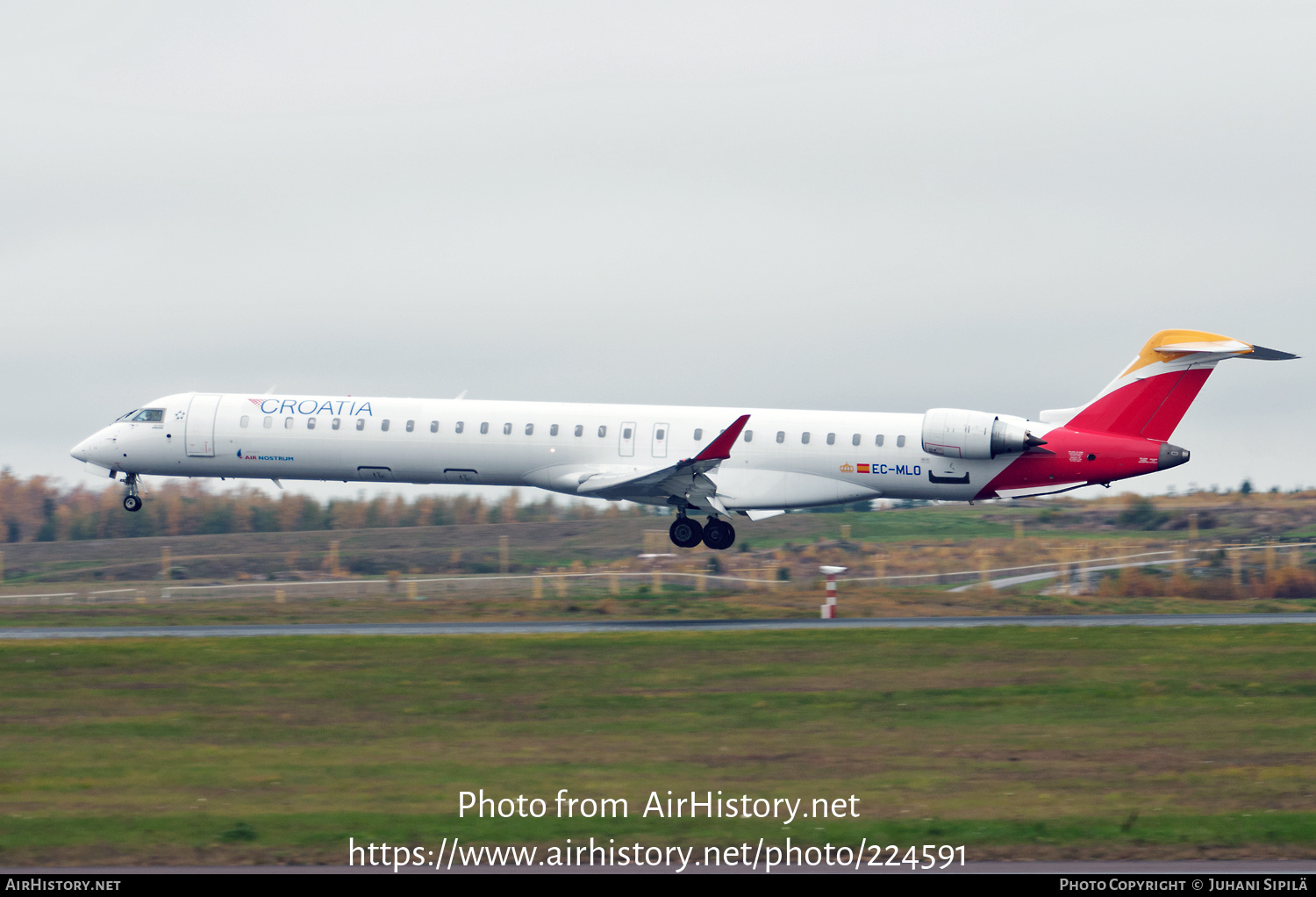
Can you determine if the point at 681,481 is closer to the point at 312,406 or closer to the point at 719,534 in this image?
the point at 719,534

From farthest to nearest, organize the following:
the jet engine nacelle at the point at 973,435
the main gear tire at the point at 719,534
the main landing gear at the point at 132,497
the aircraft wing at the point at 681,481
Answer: the main landing gear at the point at 132,497
the main gear tire at the point at 719,534
the jet engine nacelle at the point at 973,435
the aircraft wing at the point at 681,481

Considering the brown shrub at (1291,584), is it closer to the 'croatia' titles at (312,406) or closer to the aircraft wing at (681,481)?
the aircraft wing at (681,481)

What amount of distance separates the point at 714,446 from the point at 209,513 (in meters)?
23.0

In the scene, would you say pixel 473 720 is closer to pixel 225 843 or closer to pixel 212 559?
pixel 225 843

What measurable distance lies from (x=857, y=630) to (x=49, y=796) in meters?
16.1

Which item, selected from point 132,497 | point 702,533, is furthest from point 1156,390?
point 132,497

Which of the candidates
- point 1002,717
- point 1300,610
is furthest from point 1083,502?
point 1002,717

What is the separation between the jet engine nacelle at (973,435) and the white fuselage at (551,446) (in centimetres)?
39

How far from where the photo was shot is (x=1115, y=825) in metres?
12.7

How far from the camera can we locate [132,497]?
1505 inches

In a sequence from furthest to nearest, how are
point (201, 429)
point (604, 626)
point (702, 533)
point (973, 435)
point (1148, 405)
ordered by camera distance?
point (201, 429), point (702, 533), point (1148, 405), point (973, 435), point (604, 626)

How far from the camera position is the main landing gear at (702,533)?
3484cm

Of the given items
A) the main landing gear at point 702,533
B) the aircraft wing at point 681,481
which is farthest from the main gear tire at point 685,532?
the aircraft wing at point 681,481

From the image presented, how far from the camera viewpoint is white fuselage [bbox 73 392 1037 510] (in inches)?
1344
